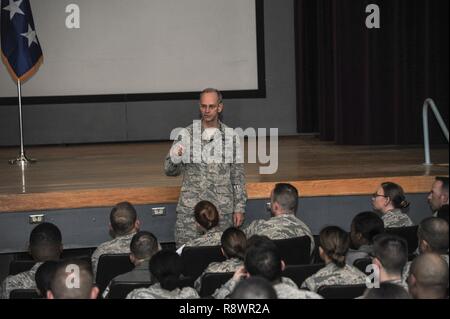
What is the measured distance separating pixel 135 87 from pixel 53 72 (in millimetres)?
1071

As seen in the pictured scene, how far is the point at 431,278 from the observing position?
3727 mm

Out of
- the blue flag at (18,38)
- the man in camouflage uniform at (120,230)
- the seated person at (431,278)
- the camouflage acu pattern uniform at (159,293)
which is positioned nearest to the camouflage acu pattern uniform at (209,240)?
the man in camouflage uniform at (120,230)

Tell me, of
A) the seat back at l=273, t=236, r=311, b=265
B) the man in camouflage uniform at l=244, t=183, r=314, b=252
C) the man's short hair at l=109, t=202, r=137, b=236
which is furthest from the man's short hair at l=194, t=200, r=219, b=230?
the seat back at l=273, t=236, r=311, b=265

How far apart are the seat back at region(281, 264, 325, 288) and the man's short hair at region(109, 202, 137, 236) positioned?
4.26ft

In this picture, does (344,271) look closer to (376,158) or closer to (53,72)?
(376,158)

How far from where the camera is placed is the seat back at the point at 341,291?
4148 millimetres

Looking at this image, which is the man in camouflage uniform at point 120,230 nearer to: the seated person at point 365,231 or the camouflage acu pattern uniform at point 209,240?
the camouflage acu pattern uniform at point 209,240

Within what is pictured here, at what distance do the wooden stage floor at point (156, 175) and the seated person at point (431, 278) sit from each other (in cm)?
343

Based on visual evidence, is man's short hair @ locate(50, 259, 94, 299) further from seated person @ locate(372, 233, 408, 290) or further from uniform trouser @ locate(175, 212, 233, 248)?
uniform trouser @ locate(175, 212, 233, 248)

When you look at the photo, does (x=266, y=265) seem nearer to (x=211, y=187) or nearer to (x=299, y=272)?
(x=299, y=272)

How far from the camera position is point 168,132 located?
11320 millimetres

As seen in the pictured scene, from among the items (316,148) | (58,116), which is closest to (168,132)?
(58,116)

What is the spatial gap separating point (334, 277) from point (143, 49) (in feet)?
23.6
